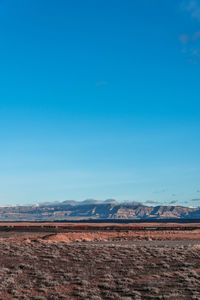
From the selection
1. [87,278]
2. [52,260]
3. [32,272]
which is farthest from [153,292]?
[52,260]

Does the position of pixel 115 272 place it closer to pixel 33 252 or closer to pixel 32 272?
pixel 32 272

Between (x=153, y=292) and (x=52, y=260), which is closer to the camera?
(x=153, y=292)

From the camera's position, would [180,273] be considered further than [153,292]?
Yes

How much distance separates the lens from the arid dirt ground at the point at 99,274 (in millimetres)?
16641

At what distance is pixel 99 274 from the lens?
68.7 feet

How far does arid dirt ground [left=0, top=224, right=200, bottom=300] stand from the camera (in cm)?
1664

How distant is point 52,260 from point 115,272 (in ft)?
20.4

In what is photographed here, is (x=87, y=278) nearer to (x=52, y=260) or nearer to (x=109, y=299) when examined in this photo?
(x=109, y=299)

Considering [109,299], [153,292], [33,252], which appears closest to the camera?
[109,299]

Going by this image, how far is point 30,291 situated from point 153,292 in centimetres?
541

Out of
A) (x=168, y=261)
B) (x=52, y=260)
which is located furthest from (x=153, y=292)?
(x=52, y=260)

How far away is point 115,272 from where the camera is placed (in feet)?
70.4

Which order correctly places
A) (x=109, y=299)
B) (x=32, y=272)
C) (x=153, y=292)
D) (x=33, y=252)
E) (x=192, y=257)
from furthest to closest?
(x=33, y=252)
(x=192, y=257)
(x=32, y=272)
(x=153, y=292)
(x=109, y=299)

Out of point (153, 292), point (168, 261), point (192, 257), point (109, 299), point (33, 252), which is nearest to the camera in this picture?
point (109, 299)
